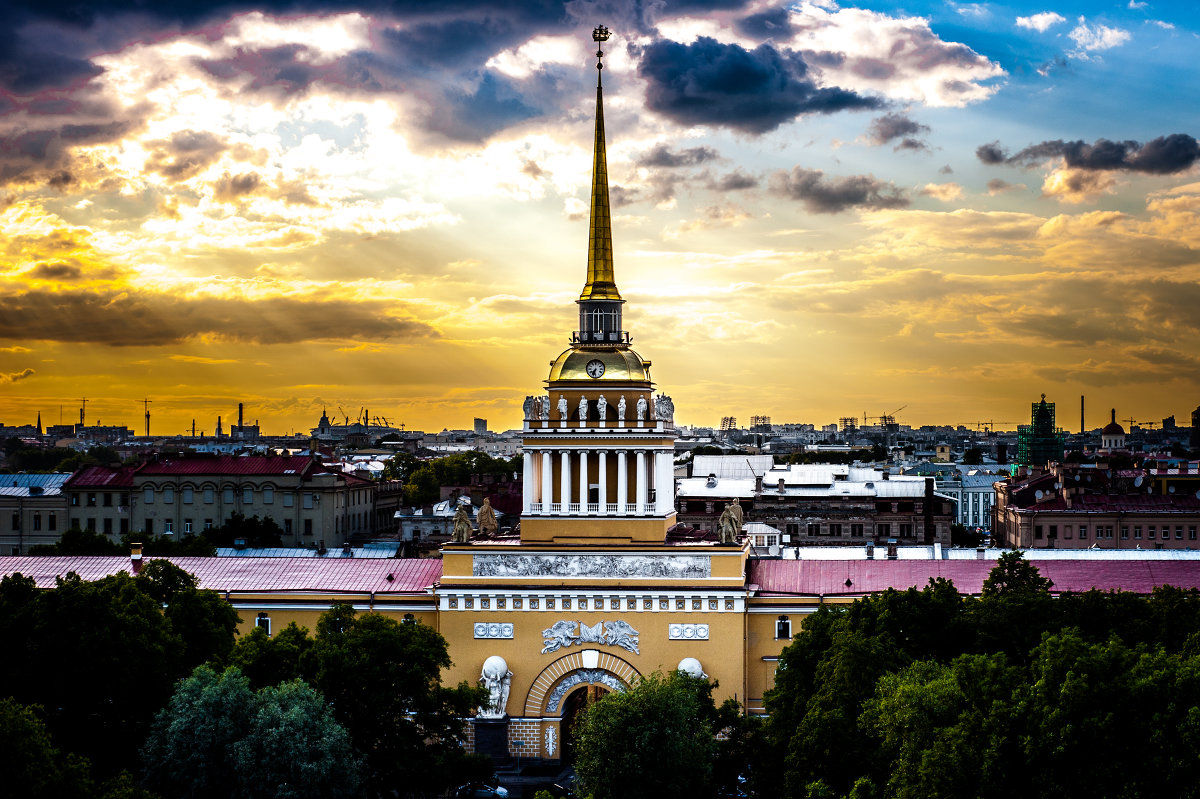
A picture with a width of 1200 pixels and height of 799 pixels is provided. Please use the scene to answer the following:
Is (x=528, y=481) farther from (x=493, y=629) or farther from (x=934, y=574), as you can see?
(x=934, y=574)

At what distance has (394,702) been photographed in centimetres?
4066

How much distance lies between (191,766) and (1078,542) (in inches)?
2704

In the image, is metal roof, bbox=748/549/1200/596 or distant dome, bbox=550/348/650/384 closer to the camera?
metal roof, bbox=748/549/1200/596

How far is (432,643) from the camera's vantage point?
4253cm

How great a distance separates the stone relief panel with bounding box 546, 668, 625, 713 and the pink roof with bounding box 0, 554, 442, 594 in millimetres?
5590

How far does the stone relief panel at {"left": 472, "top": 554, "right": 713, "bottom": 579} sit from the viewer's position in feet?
159

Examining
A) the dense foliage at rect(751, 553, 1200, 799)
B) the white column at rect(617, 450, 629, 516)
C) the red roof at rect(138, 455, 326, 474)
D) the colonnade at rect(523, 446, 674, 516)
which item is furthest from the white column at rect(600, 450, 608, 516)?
the red roof at rect(138, 455, 326, 474)

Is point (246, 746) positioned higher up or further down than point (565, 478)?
further down

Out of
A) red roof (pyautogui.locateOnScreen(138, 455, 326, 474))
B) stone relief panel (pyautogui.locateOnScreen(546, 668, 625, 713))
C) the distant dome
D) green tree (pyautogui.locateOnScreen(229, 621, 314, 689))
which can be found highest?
the distant dome

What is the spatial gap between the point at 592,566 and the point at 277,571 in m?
11.6

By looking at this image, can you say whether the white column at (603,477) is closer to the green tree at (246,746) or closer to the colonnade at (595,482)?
the colonnade at (595,482)

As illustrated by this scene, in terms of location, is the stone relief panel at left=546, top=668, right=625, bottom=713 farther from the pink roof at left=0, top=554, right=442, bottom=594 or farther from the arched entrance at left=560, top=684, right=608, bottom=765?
the pink roof at left=0, top=554, right=442, bottom=594

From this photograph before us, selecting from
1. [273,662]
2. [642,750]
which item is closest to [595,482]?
[273,662]

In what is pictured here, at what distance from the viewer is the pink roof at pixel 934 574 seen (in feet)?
161
